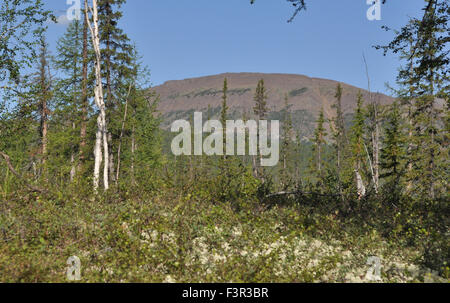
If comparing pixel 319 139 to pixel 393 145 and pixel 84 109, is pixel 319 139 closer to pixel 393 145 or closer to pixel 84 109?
pixel 393 145

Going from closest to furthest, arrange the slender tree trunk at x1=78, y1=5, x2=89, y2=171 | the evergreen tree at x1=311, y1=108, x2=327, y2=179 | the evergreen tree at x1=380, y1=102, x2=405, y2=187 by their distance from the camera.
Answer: the slender tree trunk at x1=78, y1=5, x2=89, y2=171 < the evergreen tree at x1=380, y1=102, x2=405, y2=187 < the evergreen tree at x1=311, y1=108, x2=327, y2=179

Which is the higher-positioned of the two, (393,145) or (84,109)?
(84,109)

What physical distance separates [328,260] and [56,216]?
6631 mm

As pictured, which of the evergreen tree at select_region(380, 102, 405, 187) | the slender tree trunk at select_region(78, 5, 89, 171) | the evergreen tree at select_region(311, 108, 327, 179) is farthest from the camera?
the evergreen tree at select_region(311, 108, 327, 179)

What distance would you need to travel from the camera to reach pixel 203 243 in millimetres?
6633

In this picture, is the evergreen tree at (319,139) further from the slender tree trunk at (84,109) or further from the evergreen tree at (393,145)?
the slender tree trunk at (84,109)

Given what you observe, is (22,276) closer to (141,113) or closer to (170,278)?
(170,278)

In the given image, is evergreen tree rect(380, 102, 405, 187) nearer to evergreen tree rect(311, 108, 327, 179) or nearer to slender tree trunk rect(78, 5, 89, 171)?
slender tree trunk rect(78, 5, 89, 171)

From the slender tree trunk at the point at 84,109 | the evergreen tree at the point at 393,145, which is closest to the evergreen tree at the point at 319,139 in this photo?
the evergreen tree at the point at 393,145

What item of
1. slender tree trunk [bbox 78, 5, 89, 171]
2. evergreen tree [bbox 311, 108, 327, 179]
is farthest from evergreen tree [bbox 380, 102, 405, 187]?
evergreen tree [bbox 311, 108, 327, 179]

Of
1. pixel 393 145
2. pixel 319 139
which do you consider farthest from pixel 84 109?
pixel 319 139

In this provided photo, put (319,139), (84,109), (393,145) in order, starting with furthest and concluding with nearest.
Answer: (319,139) < (393,145) < (84,109)

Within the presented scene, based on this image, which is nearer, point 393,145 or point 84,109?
point 84,109

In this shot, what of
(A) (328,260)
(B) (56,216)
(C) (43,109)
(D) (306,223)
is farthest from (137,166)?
(A) (328,260)
